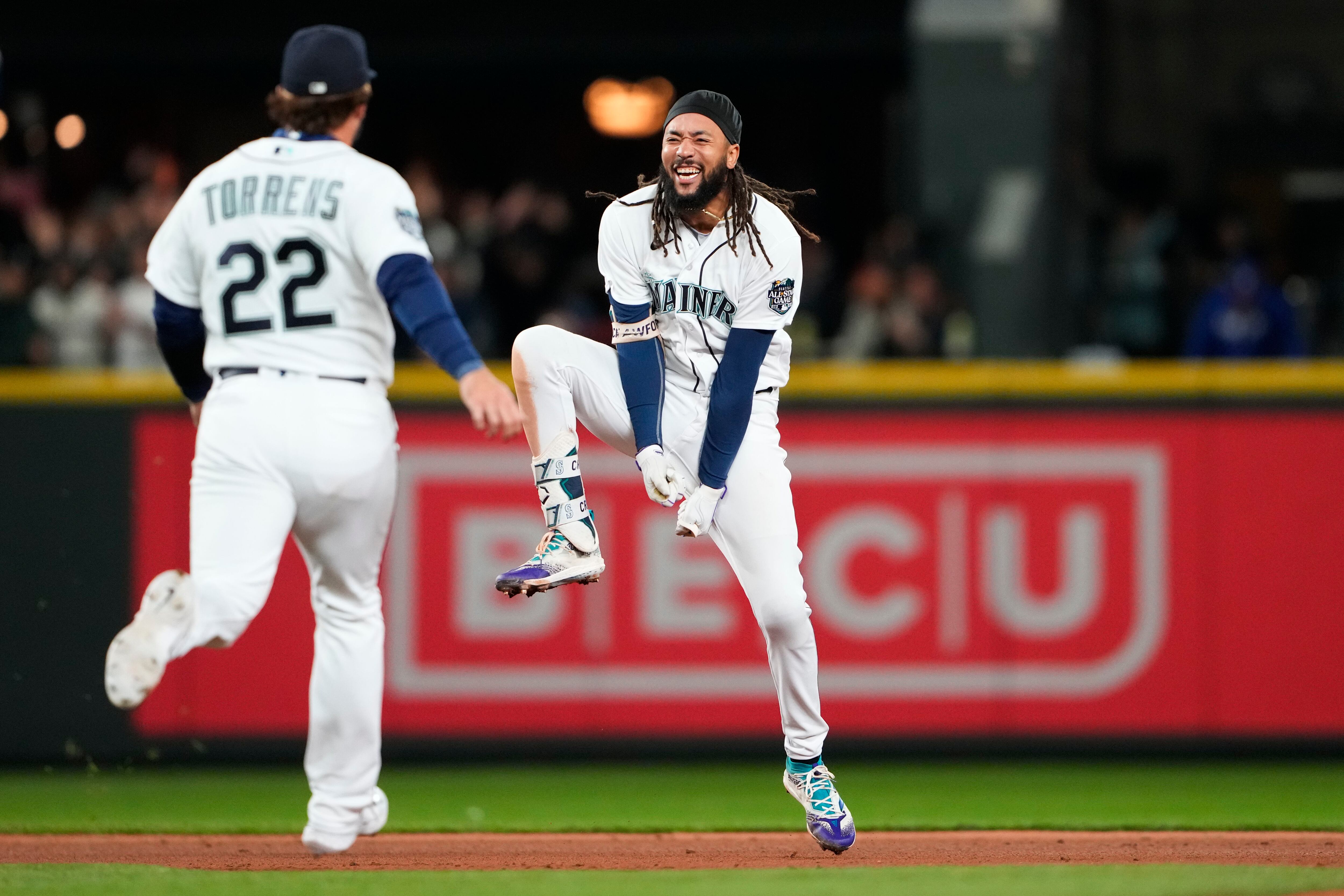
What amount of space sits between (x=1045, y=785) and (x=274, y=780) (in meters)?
3.35

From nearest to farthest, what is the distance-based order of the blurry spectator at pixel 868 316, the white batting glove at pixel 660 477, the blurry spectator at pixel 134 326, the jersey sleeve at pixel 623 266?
1. the white batting glove at pixel 660 477
2. the jersey sleeve at pixel 623 266
3. the blurry spectator at pixel 134 326
4. the blurry spectator at pixel 868 316

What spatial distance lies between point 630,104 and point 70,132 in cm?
466

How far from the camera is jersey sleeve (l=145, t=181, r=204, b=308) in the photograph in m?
5.14

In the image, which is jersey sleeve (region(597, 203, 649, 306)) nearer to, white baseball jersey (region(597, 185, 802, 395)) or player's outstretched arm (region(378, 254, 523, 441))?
white baseball jersey (region(597, 185, 802, 395))

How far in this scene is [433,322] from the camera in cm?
498

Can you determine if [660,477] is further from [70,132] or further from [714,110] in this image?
[70,132]

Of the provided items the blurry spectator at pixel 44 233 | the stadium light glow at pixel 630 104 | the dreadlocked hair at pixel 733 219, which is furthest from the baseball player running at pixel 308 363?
the stadium light glow at pixel 630 104

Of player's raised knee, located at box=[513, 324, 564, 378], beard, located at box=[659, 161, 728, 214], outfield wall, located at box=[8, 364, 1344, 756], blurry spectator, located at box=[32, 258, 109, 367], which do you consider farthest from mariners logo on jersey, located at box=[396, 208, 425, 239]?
blurry spectator, located at box=[32, 258, 109, 367]

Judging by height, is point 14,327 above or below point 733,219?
below

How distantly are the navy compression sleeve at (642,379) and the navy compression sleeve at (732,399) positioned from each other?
0.19 metres

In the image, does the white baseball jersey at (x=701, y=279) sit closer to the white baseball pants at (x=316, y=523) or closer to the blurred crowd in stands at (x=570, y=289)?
the white baseball pants at (x=316, y=523)

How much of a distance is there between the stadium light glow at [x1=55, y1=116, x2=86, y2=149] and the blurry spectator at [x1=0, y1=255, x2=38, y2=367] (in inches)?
181

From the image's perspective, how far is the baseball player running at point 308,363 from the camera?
4.96m

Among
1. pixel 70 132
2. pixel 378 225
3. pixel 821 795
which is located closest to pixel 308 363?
pixel 378 225
